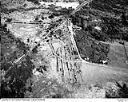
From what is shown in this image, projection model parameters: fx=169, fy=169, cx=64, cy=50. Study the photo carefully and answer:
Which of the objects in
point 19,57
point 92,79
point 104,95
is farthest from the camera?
point 19,57

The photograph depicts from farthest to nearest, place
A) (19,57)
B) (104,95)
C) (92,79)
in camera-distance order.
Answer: (19,57)
(92,79)
(104,95)

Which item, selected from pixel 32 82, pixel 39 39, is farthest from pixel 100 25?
pixel 32 82

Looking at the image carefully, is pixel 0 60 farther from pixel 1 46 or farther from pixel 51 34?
pixel 51 34

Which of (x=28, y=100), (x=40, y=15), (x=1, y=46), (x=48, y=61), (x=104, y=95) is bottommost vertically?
(x=104, y=95)

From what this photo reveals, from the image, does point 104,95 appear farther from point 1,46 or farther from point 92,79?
point 1,46

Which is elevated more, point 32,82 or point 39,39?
point 39,39

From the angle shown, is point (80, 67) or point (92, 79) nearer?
point (92, 79)
